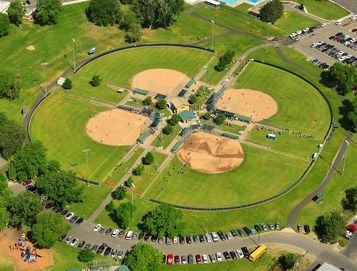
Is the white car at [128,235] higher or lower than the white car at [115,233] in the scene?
higher

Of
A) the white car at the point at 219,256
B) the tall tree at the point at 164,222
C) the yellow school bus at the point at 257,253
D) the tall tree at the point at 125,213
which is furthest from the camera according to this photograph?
the tall tree at the point at 125,213

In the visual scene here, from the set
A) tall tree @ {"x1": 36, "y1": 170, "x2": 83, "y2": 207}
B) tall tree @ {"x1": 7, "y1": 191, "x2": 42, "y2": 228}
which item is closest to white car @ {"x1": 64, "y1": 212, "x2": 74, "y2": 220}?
tall tree @ {"x1": 36, "y1": 170, "x2": 83, "y2": 207}

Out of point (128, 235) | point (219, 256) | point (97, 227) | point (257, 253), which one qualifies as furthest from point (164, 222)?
point (257, 253)

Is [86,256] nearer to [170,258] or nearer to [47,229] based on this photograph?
[47,229]

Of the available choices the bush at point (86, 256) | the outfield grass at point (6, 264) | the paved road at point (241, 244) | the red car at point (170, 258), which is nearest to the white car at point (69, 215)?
the paved road at point (241, 244)

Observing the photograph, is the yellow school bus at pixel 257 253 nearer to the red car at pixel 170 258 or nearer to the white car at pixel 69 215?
the red car at pixel 170 258

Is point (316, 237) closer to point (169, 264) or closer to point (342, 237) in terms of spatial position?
point (342, 237)
